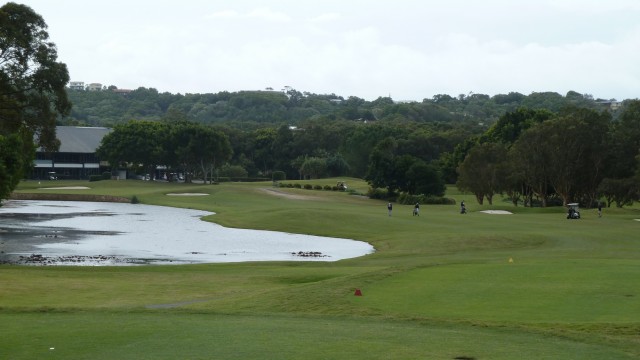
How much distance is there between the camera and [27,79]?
210ft

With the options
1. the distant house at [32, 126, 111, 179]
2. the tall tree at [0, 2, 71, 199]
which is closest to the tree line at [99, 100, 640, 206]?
the distant house at [32, 126, 111, 179]

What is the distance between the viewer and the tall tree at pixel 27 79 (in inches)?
2429

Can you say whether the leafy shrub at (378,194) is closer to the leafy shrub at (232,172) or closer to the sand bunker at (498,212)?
the sand bunker at (498,212)

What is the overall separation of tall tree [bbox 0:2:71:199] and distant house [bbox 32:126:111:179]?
98.0 meters

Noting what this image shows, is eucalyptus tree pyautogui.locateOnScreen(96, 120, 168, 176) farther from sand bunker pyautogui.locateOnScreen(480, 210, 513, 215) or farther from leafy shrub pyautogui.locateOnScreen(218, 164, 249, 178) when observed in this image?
sand bunker pyautogui.locateOnScreen(480, 210, 513, 215)

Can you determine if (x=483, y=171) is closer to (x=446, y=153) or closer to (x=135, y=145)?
(x=446, y=153)

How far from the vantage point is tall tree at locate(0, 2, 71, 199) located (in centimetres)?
6169

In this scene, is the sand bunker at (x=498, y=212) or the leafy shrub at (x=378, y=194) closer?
the sand bunker at (x=498, y=212)

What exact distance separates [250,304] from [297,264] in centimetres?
1964

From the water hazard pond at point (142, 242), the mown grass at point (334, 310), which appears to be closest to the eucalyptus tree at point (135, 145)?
the water hazard pond at point (142, 242)

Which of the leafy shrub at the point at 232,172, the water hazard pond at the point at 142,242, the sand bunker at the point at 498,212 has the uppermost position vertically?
the leafy shrub at the point at 232,172

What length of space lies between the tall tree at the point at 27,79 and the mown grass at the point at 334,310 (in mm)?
26084

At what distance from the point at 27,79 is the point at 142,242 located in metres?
15.9

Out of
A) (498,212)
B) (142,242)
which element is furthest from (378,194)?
(142,242)
